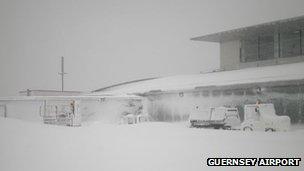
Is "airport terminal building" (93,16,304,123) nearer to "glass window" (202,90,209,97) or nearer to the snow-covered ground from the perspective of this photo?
"glass window" (202,90,209,97)

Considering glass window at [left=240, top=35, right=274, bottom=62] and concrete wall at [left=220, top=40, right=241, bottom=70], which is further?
concrete wall at [left=220, top=40, right=241, bottom=70]

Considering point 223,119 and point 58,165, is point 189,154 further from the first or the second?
point 223,119

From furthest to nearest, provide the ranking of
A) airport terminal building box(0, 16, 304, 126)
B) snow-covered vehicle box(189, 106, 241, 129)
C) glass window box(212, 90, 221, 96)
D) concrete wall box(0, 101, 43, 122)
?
concrete wall box(0, 101, 43, 122), glass window box(212, 90, 221, 96), snow-covered vehicle box(189, 106, 241, 129), airport terminal building box(0, 16, 304, 126)

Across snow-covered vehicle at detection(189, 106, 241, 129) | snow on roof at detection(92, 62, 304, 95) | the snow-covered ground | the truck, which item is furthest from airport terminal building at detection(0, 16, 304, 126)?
the snow-covered ground

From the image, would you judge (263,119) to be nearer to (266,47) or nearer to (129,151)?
(266,47)

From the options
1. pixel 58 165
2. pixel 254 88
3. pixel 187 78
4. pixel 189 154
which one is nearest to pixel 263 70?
pixel 254 88

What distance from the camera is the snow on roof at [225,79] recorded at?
1052 inches

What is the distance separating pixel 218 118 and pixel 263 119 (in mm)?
3921

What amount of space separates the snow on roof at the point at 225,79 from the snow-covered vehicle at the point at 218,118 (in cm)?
220

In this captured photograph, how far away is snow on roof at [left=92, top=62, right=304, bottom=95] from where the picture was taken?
26719 millimetres

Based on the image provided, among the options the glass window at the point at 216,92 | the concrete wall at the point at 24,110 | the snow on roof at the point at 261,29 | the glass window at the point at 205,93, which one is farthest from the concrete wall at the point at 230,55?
the concrete wall at the point at 24,110

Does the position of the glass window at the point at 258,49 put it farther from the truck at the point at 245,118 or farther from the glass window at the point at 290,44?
the truck at the point at 245,118

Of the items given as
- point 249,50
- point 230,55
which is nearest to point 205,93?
point 249,50

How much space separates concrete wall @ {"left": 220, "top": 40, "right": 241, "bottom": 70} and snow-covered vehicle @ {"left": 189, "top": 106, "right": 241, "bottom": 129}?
901 centimetres
